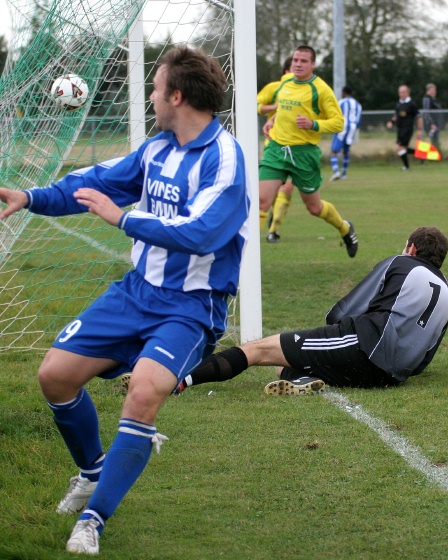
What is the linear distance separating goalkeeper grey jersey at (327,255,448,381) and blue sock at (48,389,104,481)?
2.11 m

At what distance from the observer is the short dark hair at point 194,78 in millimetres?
3348

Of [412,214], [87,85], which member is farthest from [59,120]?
[412,214]

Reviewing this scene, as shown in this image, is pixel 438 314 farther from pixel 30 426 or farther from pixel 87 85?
pixel 87 85

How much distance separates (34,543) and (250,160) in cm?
360

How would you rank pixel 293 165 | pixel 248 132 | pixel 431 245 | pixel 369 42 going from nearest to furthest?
pixel 431 245 → pixel 248 132 → pixel 293 165 → pixel 369 42

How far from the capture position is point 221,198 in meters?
3.21

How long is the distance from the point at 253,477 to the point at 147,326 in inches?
42.6

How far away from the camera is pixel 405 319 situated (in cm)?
527

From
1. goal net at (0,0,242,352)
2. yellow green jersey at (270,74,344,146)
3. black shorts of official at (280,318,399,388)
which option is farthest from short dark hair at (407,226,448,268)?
yellow green jersey at (270,74,344,146)

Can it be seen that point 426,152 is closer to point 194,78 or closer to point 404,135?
point 404,135

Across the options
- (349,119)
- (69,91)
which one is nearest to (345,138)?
(349,119)

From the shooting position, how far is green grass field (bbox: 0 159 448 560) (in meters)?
3.39

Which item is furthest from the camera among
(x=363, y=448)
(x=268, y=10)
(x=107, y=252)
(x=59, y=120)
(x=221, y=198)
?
(x=268, y=10)

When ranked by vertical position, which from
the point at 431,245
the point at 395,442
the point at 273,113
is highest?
the point at 431,245
